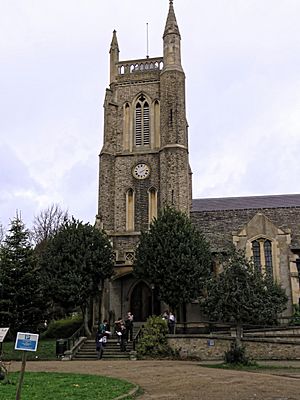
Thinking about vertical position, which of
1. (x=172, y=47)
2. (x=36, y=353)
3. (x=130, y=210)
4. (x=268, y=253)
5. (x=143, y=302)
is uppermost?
(x=172, y=47)

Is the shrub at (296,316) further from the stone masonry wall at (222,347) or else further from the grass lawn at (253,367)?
the grass lawn at (253,367)

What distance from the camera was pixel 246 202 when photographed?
41.8m

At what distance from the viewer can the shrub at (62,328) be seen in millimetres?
32547

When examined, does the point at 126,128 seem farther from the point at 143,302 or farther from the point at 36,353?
the point at 36,353

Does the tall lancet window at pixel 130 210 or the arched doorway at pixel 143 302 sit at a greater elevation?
the tall lancet window at pixel 130 210

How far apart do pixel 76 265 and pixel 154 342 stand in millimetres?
7834

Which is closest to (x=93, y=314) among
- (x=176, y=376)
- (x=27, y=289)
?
(x=27, y=289)

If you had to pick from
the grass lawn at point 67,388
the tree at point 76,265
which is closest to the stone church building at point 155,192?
the tree at point 76,265

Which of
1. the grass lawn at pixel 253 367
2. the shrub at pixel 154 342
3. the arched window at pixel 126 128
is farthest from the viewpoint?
the arched window at pixel 126 128

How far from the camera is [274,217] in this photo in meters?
37.7

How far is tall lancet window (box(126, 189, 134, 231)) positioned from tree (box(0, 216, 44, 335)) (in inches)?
316

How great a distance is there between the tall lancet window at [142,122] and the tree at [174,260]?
362 inches

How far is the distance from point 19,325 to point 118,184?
518 inches

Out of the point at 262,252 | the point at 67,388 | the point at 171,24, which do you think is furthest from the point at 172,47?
the point at 67,388
